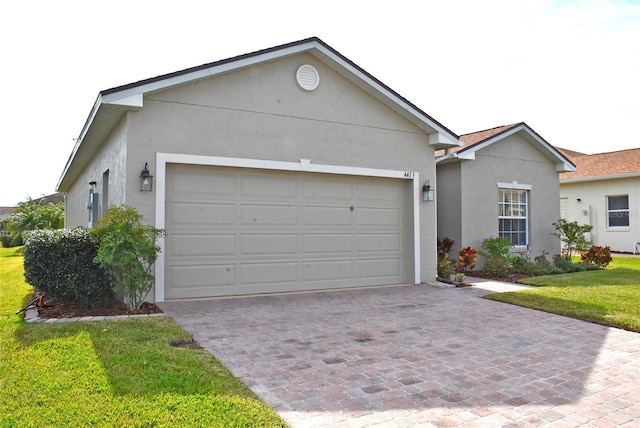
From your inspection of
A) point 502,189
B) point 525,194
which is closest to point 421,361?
point 502,189

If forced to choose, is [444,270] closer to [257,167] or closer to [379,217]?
[379,217]

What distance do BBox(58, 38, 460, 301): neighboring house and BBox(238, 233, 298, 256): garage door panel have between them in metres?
0.02

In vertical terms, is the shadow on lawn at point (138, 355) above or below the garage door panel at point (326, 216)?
below

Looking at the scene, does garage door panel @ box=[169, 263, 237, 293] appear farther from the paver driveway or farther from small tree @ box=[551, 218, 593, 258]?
small tree @ box=[551, 218, 593, 258]

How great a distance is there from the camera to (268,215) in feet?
28.9

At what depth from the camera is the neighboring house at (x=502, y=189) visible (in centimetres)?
1284

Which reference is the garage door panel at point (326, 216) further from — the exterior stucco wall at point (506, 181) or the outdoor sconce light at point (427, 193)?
the exterior stucco wall at point (506, 181)

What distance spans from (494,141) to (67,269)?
11.4 meters

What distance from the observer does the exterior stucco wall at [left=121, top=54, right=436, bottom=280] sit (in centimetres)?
783

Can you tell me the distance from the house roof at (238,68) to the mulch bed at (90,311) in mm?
3302

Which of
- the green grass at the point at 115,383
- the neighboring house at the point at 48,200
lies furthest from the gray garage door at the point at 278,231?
the neighboring house at the point at 48,200

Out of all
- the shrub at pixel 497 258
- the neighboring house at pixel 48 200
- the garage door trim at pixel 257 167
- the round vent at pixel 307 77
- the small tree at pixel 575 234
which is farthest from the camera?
the neighboring house at pixel 48 200

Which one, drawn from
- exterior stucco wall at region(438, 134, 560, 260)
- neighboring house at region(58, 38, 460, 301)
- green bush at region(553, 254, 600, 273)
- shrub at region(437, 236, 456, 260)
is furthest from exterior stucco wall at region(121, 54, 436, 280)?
green bush at region(553, 254, 600, 273)

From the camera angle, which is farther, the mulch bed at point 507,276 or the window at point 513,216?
the window at point 513,216
